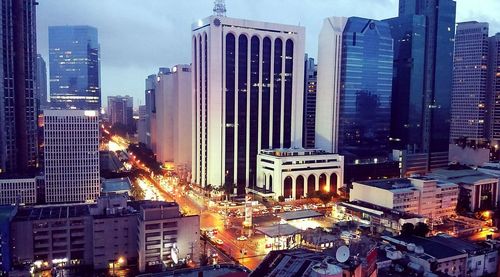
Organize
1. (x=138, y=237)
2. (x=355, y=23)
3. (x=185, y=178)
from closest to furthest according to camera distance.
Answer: (x=138, y=237)
(x=355, y=23)
(x=185, y=178)

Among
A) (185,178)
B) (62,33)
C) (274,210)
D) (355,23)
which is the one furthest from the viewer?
(62,33)

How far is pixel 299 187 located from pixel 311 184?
249 cm

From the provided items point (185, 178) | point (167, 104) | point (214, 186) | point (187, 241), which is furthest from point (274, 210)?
point (167, 104)

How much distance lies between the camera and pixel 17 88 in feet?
246

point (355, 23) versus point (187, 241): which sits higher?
point (355, 23)

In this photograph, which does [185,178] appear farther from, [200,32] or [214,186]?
[200,32]

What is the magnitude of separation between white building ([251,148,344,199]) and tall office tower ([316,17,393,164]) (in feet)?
27.9

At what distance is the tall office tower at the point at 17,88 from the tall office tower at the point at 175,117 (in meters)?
26.2

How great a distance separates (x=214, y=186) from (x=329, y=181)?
60.7ft

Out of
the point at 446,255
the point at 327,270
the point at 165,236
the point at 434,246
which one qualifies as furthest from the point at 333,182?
the point at 327,270

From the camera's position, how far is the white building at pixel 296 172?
64.7 metres

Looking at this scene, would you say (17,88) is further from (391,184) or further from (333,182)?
(391,184)

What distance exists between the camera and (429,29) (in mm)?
84750

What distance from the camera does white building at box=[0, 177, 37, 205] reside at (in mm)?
55719
